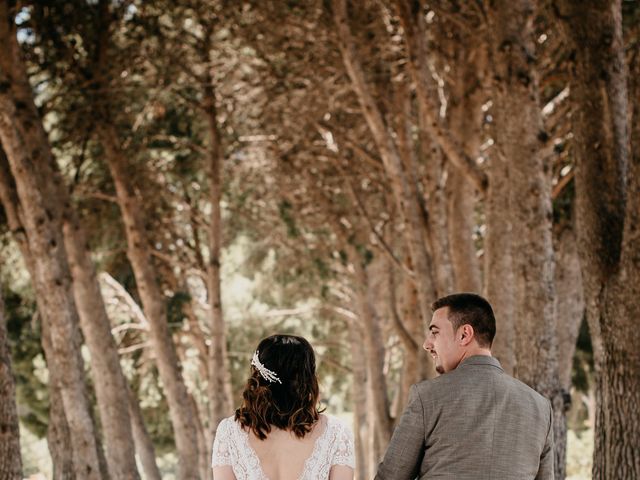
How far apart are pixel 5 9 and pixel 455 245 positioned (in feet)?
20.8

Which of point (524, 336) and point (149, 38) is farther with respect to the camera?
point (149, 38)

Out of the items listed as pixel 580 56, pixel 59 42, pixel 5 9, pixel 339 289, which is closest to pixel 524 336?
pixel 580 56

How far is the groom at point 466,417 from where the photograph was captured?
372 centimetres

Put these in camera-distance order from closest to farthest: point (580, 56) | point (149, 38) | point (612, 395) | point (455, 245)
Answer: point (612, 395) < point (580, 56) < point (455, 245) < point (149, 38)

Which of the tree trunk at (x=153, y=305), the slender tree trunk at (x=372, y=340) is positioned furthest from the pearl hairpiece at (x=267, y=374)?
the slender tree trunk at (x=372, y=340)

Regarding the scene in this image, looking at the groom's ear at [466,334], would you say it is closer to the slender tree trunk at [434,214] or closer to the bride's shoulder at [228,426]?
the bride's shoulder at [228,426]

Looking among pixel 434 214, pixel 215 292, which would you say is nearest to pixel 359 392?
pixel 215 292

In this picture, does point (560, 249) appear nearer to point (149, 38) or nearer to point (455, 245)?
point (455, 245)

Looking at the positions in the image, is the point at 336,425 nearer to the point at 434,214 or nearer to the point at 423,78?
the point at 423,78

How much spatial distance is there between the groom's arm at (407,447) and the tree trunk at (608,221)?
340cm

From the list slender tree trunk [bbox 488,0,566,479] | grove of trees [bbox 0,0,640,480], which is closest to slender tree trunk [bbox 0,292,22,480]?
grove of trees [bbox 0,0,640,480]

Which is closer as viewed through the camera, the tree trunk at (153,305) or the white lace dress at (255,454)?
the white lace dress at (255,454)

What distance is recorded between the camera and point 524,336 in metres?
7.66

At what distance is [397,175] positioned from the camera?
451 inches
